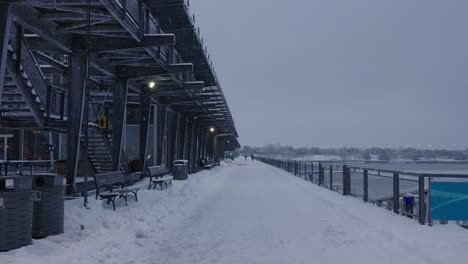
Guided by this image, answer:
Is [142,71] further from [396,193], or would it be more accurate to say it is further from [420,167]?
[420,167]

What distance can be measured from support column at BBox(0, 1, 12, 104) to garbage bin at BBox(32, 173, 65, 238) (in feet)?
7.72

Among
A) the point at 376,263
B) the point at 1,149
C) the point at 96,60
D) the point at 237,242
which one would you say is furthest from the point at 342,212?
the point at 1,149

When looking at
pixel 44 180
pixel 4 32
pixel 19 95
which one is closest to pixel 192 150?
pixel 19 95

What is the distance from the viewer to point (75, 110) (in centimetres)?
1512

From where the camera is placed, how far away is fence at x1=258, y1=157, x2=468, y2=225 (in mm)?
10977

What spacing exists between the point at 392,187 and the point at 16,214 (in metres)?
9.16

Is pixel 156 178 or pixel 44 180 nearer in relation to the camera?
pixel 44 180

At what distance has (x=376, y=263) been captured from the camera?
292 inches

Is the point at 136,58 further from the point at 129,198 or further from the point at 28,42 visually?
the point at 129,198

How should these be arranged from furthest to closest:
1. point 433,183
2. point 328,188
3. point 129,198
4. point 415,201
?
1. point 328,188
2. point 129,198
3. point 415,201
4. point 433,183

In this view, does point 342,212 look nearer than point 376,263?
No

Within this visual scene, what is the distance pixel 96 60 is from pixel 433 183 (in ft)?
37.9

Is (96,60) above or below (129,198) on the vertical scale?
above

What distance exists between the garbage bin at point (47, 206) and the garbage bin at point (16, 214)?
82cm
